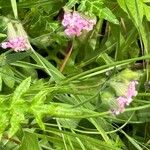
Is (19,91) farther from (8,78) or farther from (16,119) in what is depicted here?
(8,78)

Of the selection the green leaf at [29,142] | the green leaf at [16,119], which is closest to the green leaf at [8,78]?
the green leaf at [29,142]

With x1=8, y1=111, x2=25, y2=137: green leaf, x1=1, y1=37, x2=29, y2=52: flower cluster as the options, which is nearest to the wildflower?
x1=1, y1=37, x2=29, y2=52: flower cluster

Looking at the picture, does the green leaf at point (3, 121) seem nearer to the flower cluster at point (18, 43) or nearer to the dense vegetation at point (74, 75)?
the dense vegetation at point (74, 75)

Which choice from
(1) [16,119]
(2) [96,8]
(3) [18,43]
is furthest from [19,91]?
(2) [96,8]

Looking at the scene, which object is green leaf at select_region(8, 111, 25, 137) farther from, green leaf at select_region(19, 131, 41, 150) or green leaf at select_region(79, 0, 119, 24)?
green leaf at select_region(79, 0, 119, 24)

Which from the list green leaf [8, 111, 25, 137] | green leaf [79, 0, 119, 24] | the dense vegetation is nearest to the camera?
green leaf [8, 111, 25, 137]
